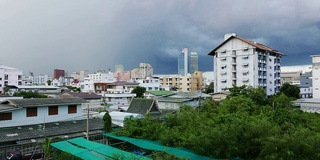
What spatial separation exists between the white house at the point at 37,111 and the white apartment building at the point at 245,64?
25976 millimetres

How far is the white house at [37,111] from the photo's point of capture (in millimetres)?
14633

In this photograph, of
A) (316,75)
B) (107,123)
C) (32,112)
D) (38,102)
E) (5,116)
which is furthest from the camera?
(316,75)

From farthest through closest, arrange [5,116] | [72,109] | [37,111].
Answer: [72,109] < [37,111] < [5,116]

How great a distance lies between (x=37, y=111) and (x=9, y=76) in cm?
4462

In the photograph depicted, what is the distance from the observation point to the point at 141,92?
1794 inches

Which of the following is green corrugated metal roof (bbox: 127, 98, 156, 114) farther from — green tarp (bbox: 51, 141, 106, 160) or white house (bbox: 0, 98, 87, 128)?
green tarp (bbox: 51, 141, 106, 160)

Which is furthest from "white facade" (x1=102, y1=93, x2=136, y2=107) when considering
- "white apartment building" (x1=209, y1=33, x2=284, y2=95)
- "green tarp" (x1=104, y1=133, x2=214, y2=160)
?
"green tarp" (x1=104, y1=133, x2=214, y2=160)

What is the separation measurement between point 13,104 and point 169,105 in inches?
631

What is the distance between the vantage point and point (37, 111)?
1591 centimetres

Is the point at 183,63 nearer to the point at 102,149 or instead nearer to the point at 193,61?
the point at 193,61

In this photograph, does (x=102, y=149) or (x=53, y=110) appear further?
(x=53, y=110)

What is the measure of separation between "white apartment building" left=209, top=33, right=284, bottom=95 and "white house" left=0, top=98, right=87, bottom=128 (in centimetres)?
2598

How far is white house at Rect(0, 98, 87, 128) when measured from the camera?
1463cm

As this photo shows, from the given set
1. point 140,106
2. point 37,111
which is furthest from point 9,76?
point 37,111
